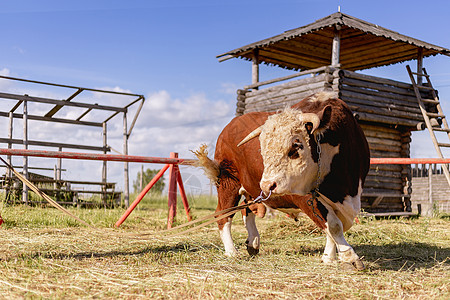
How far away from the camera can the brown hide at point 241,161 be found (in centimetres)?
511

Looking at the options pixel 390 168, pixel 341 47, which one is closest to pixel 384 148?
pixel 390 168

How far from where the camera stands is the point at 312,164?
165 inches

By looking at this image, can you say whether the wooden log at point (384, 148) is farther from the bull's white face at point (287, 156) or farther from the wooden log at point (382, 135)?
the bull's white face at point (287, 156)

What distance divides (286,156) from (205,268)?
4.64ft

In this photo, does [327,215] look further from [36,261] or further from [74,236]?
[74,236]

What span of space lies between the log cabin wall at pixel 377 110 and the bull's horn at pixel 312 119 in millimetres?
8446

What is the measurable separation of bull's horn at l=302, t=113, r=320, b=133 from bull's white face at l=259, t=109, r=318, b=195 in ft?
0.15

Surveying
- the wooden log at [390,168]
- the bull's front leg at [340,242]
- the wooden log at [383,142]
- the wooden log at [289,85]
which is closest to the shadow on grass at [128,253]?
the bull's front leg at [340,242]

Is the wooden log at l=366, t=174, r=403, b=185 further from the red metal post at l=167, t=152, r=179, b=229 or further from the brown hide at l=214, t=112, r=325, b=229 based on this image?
the brown hide at l=214, t=112, r=325, b=229

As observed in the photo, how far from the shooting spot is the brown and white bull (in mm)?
4059

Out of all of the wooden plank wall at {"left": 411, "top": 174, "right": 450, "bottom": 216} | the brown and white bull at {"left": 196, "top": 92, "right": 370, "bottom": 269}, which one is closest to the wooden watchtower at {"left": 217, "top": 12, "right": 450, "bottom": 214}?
the wooden plank wall at {"left": 411, "top": 174, "right": 450, "bottom": 216}

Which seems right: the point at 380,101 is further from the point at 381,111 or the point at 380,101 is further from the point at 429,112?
the point at 429,112

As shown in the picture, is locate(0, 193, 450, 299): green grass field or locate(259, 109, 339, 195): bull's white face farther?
locate(259, 109, 339, 195): bull's white face

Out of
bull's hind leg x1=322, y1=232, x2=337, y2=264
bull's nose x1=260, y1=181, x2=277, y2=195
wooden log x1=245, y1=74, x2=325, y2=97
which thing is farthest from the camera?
wooden log x1=245, y1=74, x2=325, y2=97
